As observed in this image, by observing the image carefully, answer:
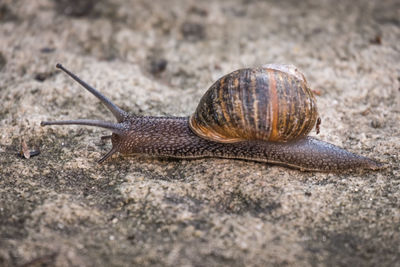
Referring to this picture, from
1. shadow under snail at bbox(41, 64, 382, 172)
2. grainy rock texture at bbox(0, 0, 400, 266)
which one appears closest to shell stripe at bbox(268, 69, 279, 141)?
shadow under snail at bbox(41, 64, 382, 172)

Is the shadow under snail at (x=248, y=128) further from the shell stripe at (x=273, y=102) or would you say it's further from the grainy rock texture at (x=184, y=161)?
the grainy rock texture at (x=184, y=161)

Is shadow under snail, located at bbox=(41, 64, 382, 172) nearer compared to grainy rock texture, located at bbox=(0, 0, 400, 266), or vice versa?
grainy rock texture, located at bbox=(0, 0, 400, 266)

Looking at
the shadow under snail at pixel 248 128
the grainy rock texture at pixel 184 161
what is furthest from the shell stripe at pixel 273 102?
the grainy rock texture at pixel 184 161

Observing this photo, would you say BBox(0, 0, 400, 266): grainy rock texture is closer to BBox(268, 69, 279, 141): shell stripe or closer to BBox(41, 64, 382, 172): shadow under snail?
BBox(41, 64, 382, 172): shadow under snail

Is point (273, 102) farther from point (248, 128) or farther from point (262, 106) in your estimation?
point (248, 128)

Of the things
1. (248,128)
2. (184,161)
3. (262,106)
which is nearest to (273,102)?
(262,106)

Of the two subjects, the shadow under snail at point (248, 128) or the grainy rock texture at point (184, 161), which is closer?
the grainy rock texture at point (184, 161)
